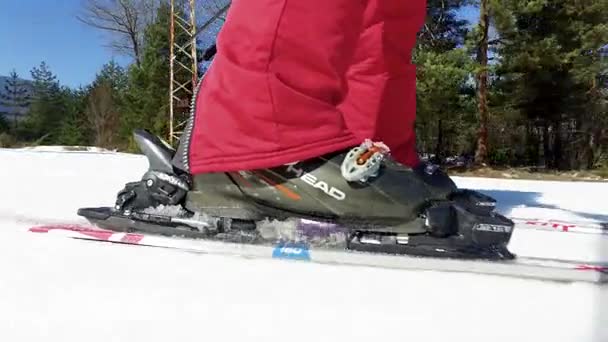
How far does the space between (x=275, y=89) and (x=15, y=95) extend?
76.8 ft

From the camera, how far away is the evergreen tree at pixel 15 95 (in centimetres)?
2084

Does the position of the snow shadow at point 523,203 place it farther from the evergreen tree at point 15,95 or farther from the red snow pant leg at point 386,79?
the evergreen tree at point 15,95

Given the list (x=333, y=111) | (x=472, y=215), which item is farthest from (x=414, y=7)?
(x=472, y=215)

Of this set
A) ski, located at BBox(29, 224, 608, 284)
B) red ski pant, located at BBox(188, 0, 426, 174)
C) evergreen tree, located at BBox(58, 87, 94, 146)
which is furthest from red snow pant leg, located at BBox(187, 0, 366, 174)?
evergreen tree, located at BBox(58, 87, 94, 146)

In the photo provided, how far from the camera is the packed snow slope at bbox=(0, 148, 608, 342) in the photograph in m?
0.40

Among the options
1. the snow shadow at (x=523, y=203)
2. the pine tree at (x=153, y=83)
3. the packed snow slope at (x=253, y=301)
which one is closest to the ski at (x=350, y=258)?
the packed snow slope at (x=253, y=301)

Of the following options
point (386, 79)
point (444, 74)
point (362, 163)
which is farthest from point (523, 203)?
point (444, 74)

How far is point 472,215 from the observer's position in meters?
0.66

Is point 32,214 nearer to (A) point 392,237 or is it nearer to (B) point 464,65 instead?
(A) point 392,237

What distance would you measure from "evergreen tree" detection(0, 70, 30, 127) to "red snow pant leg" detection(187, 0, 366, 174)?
22.9m

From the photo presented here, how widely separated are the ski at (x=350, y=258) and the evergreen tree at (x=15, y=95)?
2291cm

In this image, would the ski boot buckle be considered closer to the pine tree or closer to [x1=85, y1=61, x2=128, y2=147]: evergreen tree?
the pine tree

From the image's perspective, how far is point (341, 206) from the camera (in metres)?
0.68

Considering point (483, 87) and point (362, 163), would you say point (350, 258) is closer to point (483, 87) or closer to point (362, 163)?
point (362, 163)
